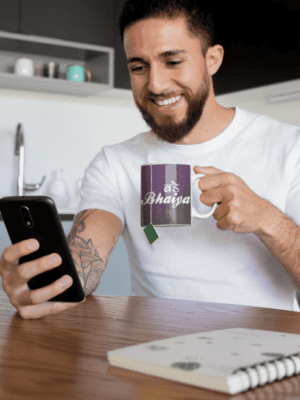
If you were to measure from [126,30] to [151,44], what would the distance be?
0.37 ft

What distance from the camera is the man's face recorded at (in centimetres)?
137

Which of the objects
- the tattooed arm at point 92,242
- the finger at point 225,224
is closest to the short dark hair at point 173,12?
the tattooed arm at point 92,242

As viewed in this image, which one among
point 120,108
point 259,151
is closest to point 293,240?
point 259,151

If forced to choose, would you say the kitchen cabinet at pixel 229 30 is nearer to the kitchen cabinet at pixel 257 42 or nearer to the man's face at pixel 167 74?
the kitchen cabinet at pixel 257 42

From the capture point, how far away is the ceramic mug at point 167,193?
0.91 meters

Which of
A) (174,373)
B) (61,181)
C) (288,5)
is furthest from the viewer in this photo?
(61,181)

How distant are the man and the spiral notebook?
0.56 meters

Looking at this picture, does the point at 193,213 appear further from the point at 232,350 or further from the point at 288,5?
the point at 288,5

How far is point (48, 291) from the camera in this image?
0.84m

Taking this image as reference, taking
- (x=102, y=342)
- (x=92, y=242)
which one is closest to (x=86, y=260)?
(x=92, y=242)

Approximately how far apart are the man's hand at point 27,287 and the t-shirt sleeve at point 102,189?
0.49m

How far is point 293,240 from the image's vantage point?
1099mm

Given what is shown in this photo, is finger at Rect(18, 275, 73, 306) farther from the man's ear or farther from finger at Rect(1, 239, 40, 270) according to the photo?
the man's ear

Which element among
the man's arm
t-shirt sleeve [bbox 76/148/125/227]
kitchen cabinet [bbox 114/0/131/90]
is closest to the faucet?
kitchen cabinet [bbox 114/0/131/90]
